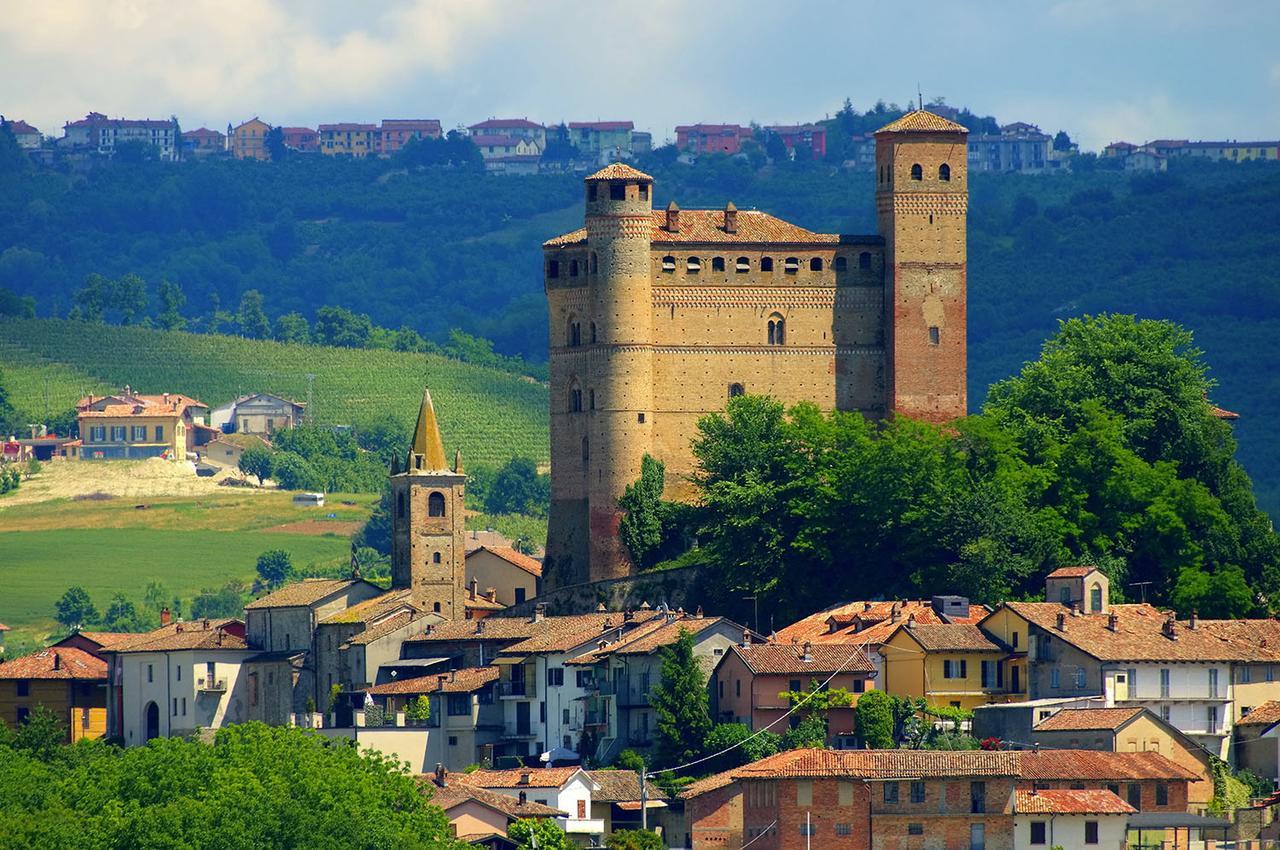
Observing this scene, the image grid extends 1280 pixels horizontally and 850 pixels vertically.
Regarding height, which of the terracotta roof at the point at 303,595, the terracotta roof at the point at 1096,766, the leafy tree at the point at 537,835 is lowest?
the leafy tree at the point at 537,835

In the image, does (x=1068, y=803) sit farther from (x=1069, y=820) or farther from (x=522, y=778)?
(x=522, y=778)

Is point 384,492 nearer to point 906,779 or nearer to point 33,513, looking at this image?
point 33,513

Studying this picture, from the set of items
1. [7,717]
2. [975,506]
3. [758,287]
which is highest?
[758,287]

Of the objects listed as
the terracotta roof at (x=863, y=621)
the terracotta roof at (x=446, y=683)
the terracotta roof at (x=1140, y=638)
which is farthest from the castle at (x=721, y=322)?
the terracotta roof at (x=1140, y=638)

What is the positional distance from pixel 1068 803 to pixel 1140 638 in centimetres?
991

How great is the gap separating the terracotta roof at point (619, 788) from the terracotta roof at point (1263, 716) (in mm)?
14126

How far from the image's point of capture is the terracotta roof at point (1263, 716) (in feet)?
248

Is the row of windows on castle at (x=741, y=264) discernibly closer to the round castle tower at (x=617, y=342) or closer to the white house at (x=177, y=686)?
the round castle tower at (x=617, y=342)

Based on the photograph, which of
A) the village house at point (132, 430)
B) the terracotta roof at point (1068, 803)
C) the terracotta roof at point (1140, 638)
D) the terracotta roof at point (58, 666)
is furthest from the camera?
the village house at point (132, 430)

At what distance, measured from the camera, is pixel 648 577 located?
8962 cm

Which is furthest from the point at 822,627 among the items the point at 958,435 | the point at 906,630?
the point at 958,435

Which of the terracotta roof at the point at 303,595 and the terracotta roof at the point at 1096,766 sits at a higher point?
the terracotta roof at the point at 303,595

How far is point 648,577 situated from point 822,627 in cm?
918

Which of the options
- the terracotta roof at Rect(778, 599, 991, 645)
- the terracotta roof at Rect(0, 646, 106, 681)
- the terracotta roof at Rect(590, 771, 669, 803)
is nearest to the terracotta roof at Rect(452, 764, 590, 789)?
the terracotta roof at Rect(590, 771, 669, 803)
